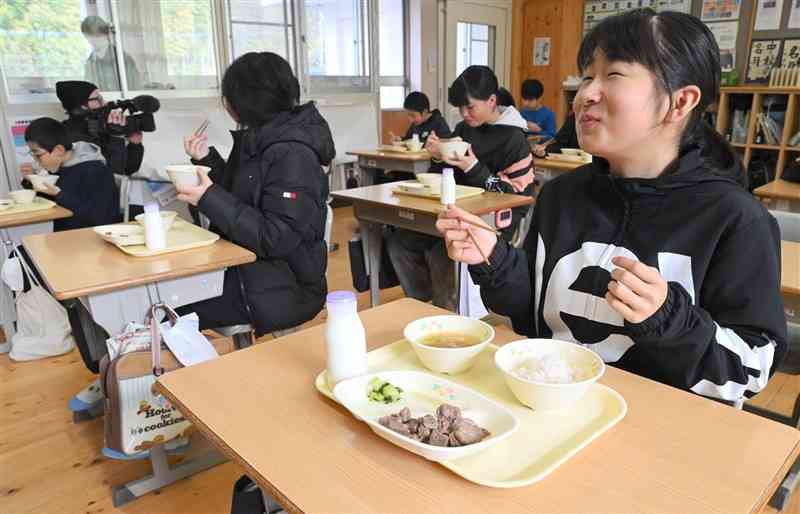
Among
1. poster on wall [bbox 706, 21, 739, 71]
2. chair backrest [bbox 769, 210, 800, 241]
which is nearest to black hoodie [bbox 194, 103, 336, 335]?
chair backrest [bbox 769, 210, 800, 241]

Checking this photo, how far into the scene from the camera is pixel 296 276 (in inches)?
78.7

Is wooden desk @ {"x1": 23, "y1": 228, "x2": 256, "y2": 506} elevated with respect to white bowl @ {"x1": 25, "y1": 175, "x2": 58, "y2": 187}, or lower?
lower

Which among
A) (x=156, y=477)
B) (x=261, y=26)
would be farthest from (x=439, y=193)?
(x=261, y=26)

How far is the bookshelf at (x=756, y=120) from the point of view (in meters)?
4.97

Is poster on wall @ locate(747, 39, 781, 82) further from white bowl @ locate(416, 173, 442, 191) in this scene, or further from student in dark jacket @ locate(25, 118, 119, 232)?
student in dark jacket @ locate(25, 118, 119, 232)

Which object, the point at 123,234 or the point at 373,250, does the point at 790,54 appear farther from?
the point at 123,234

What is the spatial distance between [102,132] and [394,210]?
81.2 inches

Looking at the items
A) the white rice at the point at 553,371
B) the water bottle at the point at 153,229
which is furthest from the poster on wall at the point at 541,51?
the white rice at the point at 553,371

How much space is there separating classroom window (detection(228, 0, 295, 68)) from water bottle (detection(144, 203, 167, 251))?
11.6ft

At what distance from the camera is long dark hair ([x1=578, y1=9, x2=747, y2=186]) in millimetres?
975

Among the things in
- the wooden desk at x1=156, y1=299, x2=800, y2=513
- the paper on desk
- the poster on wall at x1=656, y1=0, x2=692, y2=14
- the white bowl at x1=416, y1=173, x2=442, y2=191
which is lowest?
the paper on desk

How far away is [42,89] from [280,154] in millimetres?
3174

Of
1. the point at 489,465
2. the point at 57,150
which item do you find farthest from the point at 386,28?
the point at 489,465

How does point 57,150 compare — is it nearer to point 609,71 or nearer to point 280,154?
point 280,154
